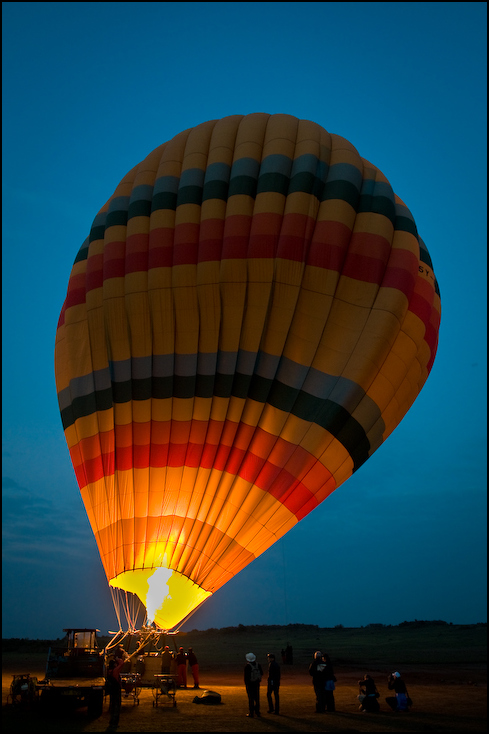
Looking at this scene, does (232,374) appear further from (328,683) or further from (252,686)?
(328,683)

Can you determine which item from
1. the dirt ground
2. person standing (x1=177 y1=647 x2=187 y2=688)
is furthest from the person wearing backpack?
person standing (x1=177 y1=647 x2=187 y2=688)

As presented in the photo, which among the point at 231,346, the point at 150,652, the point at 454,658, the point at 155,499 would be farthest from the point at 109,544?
the point at 454,658

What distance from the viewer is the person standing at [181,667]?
41.3 ft

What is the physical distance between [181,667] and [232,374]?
20.6 ft

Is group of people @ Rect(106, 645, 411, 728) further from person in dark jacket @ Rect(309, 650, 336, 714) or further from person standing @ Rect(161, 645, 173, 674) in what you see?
person standing @ Rect(161, 645, 173, 674)

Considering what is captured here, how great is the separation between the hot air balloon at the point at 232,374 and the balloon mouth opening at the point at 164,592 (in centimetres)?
3

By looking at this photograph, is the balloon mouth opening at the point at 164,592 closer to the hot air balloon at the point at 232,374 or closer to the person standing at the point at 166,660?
the hot air balloon at the point at 232,374

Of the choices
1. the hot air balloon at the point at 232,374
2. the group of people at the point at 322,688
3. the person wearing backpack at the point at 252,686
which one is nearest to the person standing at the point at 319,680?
the group of people at the point at 322,688

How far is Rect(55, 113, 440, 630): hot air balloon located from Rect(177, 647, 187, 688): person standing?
97 centimetres

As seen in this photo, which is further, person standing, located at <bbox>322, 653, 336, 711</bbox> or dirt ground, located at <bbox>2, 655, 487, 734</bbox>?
person standing, located at <bbox>322, 653, 336, 711</bbox>

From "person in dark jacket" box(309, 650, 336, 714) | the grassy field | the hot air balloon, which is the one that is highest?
the hot air balloon

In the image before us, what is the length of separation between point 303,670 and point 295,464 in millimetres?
10925

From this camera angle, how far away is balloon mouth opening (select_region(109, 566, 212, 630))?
472 inches

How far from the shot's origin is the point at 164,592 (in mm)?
11992
